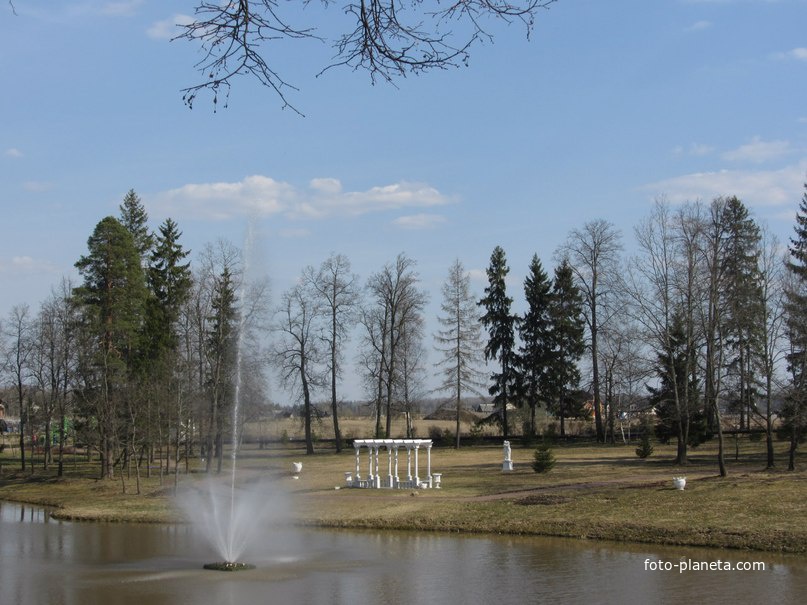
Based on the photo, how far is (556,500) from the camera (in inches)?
1110

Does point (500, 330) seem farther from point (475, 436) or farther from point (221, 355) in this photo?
point (221, 355)

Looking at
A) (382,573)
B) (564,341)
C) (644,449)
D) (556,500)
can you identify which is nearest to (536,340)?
(564,341)

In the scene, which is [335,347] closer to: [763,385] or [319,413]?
[319,413]

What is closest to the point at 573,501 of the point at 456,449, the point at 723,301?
the point at 723,301

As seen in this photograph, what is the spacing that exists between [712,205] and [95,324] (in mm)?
31428

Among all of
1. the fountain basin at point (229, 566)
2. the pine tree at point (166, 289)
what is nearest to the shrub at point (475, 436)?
the pine tree at point (166, 289)

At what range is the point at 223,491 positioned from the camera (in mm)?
28312

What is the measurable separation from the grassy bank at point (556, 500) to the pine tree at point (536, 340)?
16164 millimetres

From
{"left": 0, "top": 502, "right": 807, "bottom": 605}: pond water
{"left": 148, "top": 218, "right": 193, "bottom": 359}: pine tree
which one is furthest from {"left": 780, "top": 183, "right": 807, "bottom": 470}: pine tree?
{"left": 148, "top": 218, "right": 193, "bottom": 359}: pine tree

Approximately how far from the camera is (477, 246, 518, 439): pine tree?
6169cm

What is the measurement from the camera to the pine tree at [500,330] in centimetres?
6169

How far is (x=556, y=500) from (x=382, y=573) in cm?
1145

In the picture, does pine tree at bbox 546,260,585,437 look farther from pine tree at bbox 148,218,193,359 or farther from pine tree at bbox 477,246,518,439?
pine tree at bbox 148,218,193,359

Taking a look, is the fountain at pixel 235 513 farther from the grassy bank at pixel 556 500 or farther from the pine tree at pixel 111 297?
the pine tree at pixel 111 297
